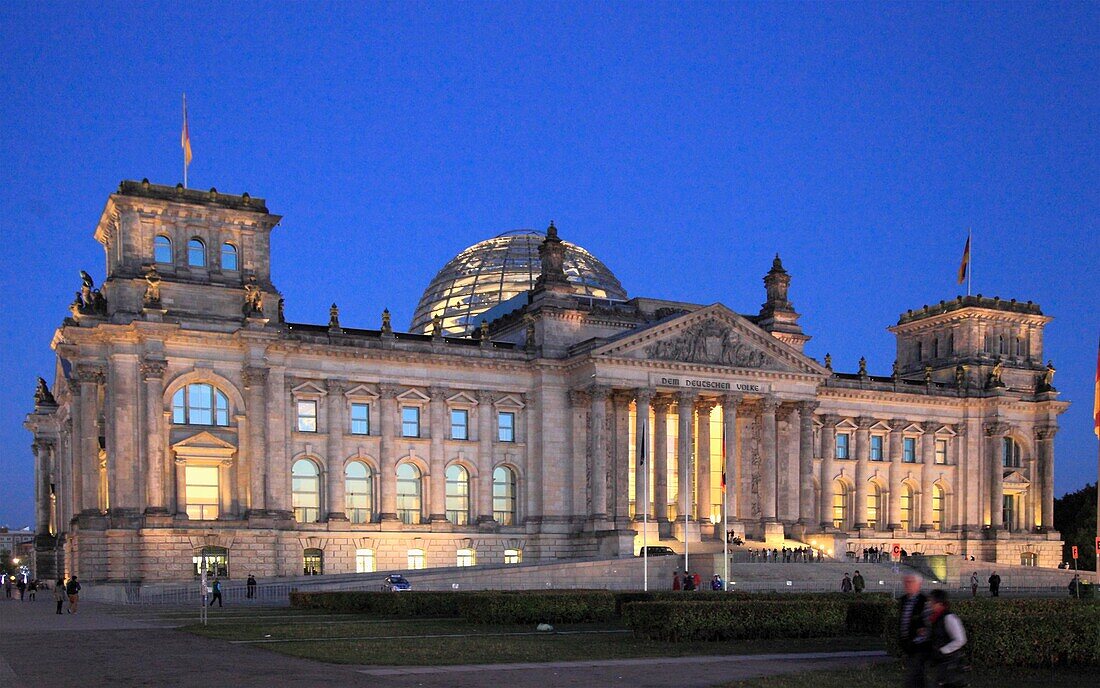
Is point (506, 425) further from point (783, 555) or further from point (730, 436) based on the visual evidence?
point (783, 555)

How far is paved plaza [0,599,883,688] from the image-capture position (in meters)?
24.0

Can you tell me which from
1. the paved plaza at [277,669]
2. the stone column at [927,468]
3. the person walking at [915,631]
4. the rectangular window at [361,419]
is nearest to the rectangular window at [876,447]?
the stone column at [927,468]

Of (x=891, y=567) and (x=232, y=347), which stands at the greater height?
(x=232, y=347)

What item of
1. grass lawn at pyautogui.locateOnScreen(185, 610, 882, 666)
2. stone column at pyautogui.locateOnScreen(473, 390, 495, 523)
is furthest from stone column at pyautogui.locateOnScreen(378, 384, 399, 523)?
grass lawn at pyautogui.locateOnScreen(185, 610, 882, 666)

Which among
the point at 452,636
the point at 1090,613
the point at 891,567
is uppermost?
the point at 1090,613

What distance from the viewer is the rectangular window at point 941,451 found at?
3920 inches

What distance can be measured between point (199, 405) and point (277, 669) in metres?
48.4

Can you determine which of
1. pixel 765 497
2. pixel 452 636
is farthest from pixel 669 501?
pixel 452 636

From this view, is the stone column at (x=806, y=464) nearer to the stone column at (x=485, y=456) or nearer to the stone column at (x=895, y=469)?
the stone column at (x=895, y=469)

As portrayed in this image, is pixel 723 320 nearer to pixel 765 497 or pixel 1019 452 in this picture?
pixel 765 497

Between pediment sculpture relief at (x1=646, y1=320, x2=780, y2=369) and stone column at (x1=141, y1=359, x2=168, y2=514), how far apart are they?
33.4m

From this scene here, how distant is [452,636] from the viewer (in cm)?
3516

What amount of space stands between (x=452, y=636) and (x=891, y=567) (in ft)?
169

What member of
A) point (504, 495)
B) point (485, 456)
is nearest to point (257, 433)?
point (485, 456)
